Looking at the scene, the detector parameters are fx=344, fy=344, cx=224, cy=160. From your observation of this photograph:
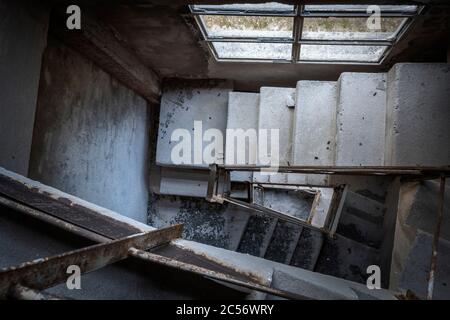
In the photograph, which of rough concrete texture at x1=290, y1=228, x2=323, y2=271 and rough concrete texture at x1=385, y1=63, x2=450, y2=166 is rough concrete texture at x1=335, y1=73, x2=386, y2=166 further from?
rough concrete texture at x1=290, y1=228, x2=323, y2=271

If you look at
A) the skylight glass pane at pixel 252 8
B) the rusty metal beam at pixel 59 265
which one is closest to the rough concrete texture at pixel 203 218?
the skylight glass pane at pixel 252 8

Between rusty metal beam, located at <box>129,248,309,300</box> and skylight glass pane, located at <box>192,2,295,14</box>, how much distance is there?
7.96ft

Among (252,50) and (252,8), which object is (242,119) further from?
(252,8)

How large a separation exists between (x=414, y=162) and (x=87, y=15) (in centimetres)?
348

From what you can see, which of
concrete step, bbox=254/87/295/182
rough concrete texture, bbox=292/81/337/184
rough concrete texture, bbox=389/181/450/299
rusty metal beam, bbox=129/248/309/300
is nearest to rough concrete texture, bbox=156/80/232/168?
concrete step, bbox=254/87/295/182

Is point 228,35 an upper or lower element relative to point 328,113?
upper

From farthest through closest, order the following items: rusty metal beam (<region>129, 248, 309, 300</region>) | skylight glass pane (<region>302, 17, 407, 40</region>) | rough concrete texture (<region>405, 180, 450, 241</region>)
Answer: skylight glass pane (<region>302, 17, 407, 40</region>)
rough concrete texture (<region>405, 180, 450, 241</region>)
rusty metal beam (<region>129, 248, 309, 300</region>)

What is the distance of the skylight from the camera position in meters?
3.12

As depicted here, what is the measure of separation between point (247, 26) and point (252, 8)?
18.4 inches

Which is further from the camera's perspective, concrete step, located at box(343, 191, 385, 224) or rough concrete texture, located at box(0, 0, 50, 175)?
concrete step, located at box(343, 191, 385, 224)
